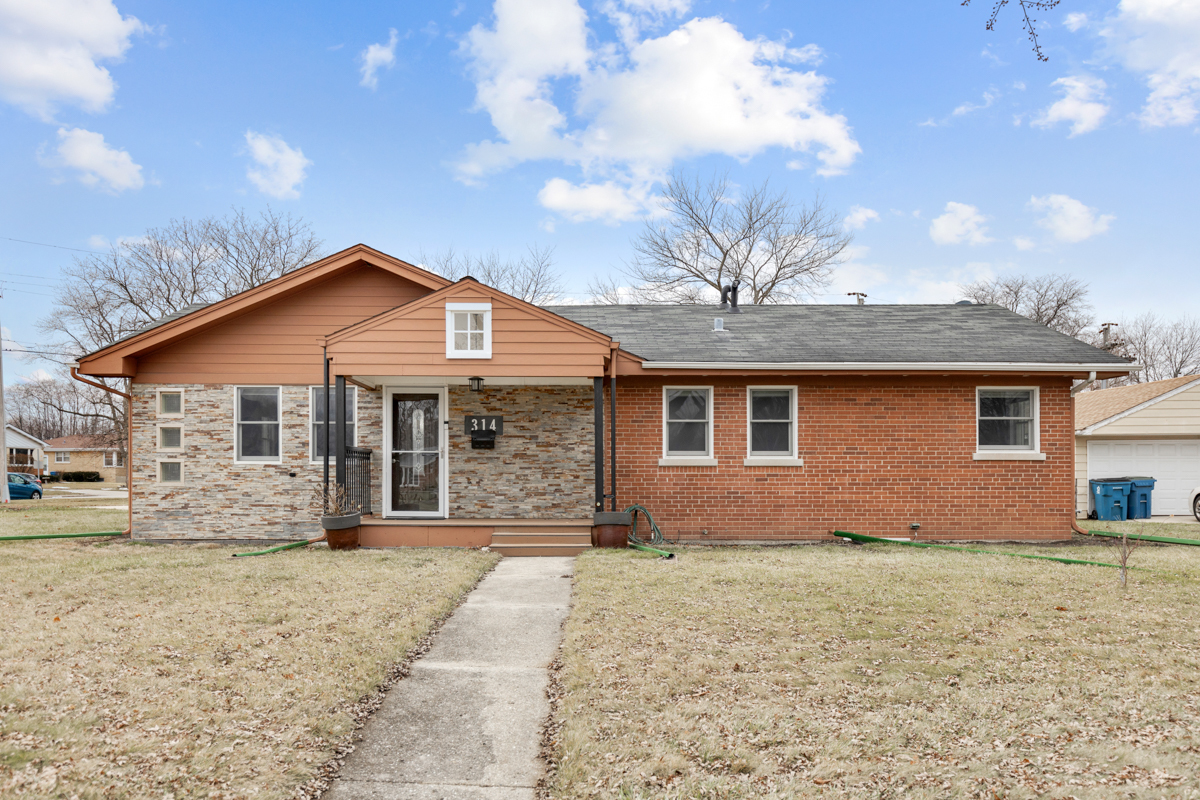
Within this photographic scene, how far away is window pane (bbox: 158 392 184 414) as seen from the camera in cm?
1157

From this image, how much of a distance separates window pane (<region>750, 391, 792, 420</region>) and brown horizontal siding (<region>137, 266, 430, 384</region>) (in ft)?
20.8

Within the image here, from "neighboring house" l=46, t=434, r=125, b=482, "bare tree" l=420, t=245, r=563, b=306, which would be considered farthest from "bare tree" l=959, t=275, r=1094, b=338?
"neighboring house" l=46, t=434, r=125, b=482

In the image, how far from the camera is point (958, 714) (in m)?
3.80

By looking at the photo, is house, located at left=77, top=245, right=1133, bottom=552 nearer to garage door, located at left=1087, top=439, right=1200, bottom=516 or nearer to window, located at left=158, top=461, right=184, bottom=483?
window, located at left=158, top=461, right=184, bottom=483

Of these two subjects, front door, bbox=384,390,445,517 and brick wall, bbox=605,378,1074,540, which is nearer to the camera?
brick wall, bbox=605,378,1074,540

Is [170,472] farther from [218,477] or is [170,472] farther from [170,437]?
[218,477]

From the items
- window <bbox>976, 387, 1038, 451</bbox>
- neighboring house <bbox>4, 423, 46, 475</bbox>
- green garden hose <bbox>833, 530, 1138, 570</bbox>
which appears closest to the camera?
green garden hose <bbox>833, 530, 1138, 570</bbox>

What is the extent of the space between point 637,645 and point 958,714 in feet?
6.89

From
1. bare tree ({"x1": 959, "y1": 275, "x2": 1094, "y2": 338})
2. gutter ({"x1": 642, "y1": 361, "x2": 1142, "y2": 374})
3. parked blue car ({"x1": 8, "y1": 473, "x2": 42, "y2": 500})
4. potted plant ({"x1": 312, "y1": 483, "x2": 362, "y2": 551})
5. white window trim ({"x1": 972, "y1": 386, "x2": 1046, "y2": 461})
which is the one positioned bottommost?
parked blue car ({"x1": 8, "y1": 473, "x2": 42, "y2": 500})

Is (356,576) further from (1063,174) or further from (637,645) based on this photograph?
(1063,174)

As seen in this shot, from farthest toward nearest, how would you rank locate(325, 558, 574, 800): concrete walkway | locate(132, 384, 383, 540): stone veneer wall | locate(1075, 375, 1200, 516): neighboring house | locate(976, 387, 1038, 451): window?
locate(1075, 375, 1200, 516): neighboring house → locate(976, 387, 1038, 451): window → locate(132, 384, 383, 540): stone veneer wall → locate(325, 558, 574, 800): concrete walkway

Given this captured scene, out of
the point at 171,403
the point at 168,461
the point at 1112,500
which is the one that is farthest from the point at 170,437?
the point at 1112,500

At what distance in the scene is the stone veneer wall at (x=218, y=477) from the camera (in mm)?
11484

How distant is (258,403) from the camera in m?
11.7
